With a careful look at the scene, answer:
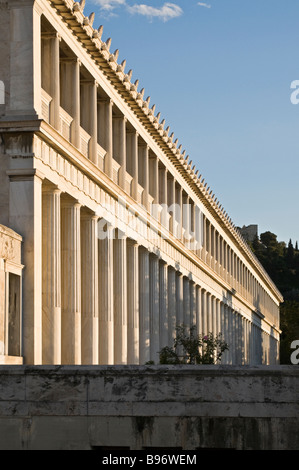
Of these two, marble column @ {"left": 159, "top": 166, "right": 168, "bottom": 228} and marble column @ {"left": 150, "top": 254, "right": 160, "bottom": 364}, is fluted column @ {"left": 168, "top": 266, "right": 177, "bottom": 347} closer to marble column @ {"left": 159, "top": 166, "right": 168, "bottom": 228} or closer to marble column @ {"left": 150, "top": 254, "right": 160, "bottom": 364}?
marble column @ {"left": 159, "top": 166, "right": 168, "bottom": 228}

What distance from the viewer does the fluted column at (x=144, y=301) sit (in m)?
51.1

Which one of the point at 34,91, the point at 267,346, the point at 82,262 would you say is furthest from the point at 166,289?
the point at 267,346

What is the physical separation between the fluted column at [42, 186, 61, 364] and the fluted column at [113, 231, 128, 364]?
1091 centimetres

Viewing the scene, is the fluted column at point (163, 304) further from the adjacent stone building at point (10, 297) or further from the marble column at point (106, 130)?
the adjacent stone building at point (10, 297)

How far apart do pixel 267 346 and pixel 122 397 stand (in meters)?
137

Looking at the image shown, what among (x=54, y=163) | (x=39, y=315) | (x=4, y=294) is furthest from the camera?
(x=54, y=163)

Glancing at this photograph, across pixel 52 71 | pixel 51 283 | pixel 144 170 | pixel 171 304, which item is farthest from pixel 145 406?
pixel 171 304

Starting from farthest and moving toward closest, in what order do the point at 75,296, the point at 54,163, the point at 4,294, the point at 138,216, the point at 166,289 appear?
the point at 166,289 < the point at 138,216 < the point at 75,296 < the point at 54,163 < the point at 4,294

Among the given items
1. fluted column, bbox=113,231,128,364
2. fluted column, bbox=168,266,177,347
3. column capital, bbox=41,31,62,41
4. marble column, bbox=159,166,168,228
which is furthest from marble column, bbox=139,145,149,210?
column capital, bbox=41,31,62,41

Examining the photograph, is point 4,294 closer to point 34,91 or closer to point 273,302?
point 34,91

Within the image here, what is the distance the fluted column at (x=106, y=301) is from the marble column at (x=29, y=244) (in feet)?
31.9

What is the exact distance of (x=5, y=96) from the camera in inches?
1298

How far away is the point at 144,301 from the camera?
5209cm

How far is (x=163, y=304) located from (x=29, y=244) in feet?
88.5
